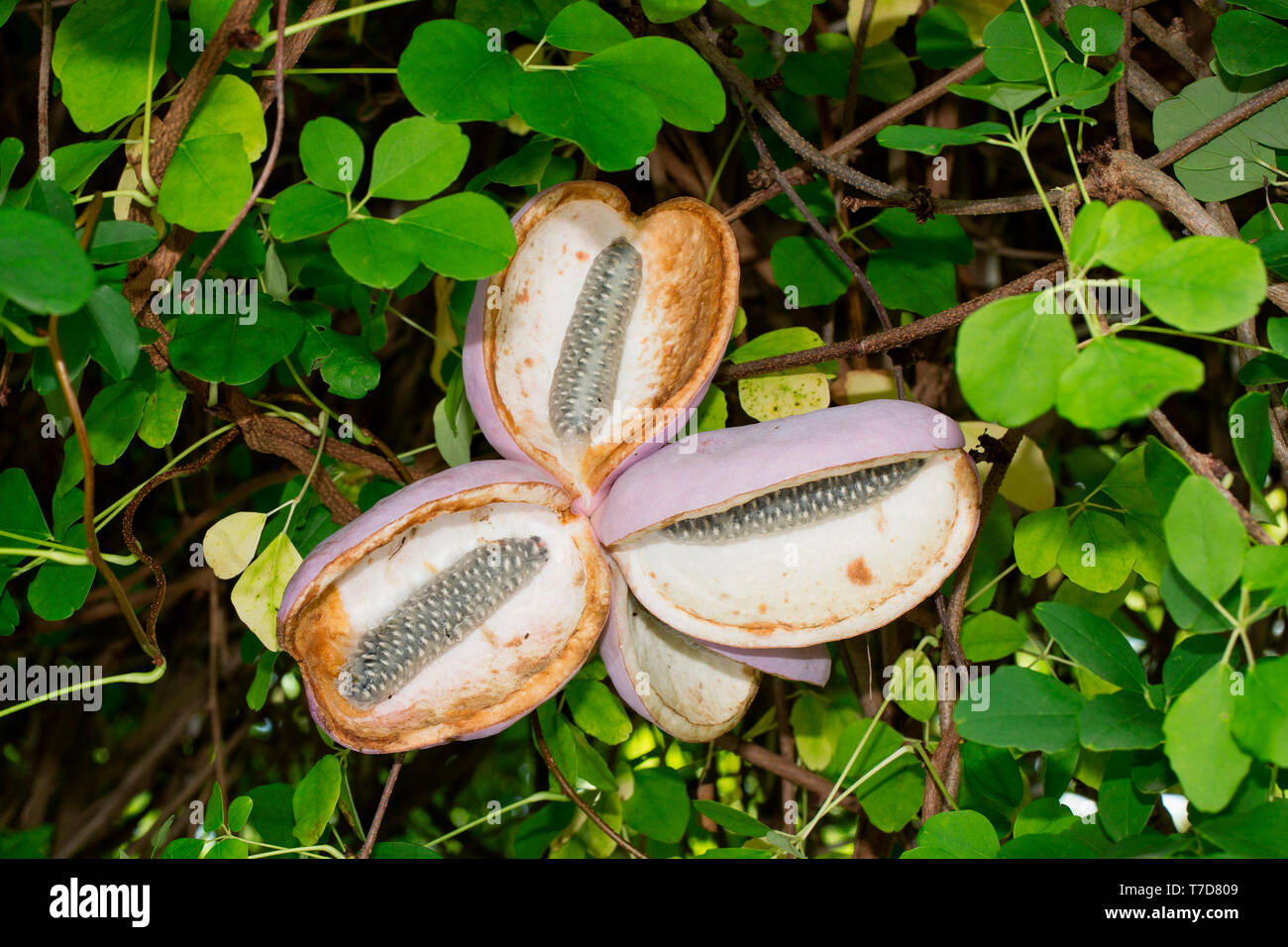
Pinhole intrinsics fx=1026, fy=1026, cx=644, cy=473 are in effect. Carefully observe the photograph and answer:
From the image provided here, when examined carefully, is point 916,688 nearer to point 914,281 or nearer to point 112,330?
point 914,281

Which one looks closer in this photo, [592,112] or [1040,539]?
[592,112]

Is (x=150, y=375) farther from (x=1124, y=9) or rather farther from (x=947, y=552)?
(x=1124, y=9)

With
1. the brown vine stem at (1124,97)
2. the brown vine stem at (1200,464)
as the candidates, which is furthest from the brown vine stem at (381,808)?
the brown vine stem at (1124,97)

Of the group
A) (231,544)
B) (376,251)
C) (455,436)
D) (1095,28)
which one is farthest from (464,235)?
(1095,28)

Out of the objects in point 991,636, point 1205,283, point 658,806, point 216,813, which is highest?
point 1205,283

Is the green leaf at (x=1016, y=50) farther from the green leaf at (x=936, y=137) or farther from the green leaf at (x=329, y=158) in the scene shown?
the green leaf at (x=329, y=158)

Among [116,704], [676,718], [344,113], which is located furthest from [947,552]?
[116,704]
